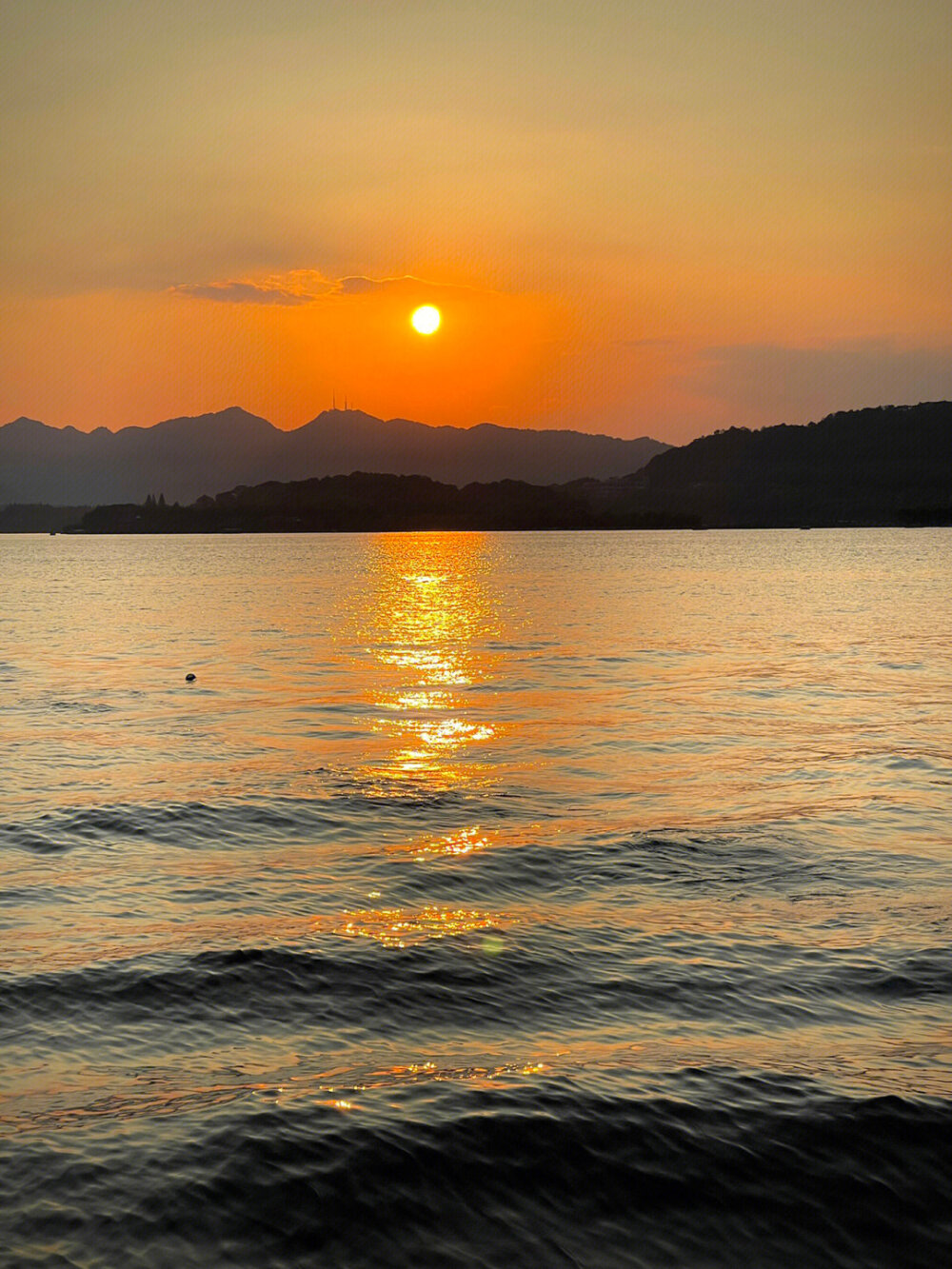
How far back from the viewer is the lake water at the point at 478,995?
9.39m

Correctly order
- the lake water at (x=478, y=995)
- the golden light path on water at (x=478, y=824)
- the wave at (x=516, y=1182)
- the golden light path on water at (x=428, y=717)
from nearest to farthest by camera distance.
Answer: the wave at (x=516, y=1182) < the lake water at (x=478, y=995) < the golden light path on water at (x=478, y=824) < the golden light path on water at (x=428, y=717)

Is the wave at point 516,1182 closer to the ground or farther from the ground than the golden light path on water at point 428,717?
farther from the ground

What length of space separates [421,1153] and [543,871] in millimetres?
9126

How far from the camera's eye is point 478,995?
45.0 feet

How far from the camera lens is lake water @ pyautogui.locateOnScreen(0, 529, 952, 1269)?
30.8 feet

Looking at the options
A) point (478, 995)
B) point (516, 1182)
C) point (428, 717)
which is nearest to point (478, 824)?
point (478, 995)

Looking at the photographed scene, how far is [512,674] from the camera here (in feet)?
169

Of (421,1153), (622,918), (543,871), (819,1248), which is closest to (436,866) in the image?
(543,871)

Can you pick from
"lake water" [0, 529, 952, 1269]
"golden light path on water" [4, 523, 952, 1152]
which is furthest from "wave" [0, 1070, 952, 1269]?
"golden light path on water" [4, 523, 952, 1152]

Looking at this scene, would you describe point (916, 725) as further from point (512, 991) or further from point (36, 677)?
point (36, 677)

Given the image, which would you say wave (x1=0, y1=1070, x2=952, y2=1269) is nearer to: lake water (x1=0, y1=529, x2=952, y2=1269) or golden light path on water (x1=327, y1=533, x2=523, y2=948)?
lake water (x1=0, y1=529, x2=952, y2=1269)

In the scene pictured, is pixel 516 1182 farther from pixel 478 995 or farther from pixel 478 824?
pixel 478 824

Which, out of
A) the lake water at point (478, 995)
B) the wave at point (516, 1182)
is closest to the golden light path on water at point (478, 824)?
the lake water at point (478, 995)

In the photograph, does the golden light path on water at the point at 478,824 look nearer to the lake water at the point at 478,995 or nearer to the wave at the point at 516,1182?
the lake water at the point at 478,995
